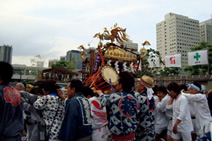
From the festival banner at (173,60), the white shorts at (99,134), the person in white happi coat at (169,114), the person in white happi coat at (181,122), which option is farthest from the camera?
the festival banner at (173,60)

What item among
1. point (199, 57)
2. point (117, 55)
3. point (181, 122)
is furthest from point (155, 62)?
point (181, 122)

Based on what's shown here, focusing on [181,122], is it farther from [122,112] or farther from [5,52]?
[5,52]

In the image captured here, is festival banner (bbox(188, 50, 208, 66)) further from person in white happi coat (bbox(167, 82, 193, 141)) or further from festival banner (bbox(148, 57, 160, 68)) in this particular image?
person in white happi coat (bbox(167, 82, 193, 141))

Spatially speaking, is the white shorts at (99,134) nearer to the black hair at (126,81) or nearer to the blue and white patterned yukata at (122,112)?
the blue and white patterned yukata at (122,112)

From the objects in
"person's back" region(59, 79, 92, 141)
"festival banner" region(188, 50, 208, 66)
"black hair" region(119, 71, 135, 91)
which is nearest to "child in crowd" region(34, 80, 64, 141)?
"person's back" region(59, 79, 92, 141)

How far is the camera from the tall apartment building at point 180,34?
58562 mm

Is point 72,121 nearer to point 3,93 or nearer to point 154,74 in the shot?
point 3,93

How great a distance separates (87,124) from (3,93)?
4.15ft

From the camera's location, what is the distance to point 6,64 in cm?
241

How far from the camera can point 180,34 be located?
194ft

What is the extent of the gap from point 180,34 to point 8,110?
2545 inches

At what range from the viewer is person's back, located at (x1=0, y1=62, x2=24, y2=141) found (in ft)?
7.20

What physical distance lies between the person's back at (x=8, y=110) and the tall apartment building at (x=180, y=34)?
2386 inches

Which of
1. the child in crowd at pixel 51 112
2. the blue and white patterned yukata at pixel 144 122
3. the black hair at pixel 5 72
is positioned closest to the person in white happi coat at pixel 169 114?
the blue and white patterned yukata at pixel 144 122
